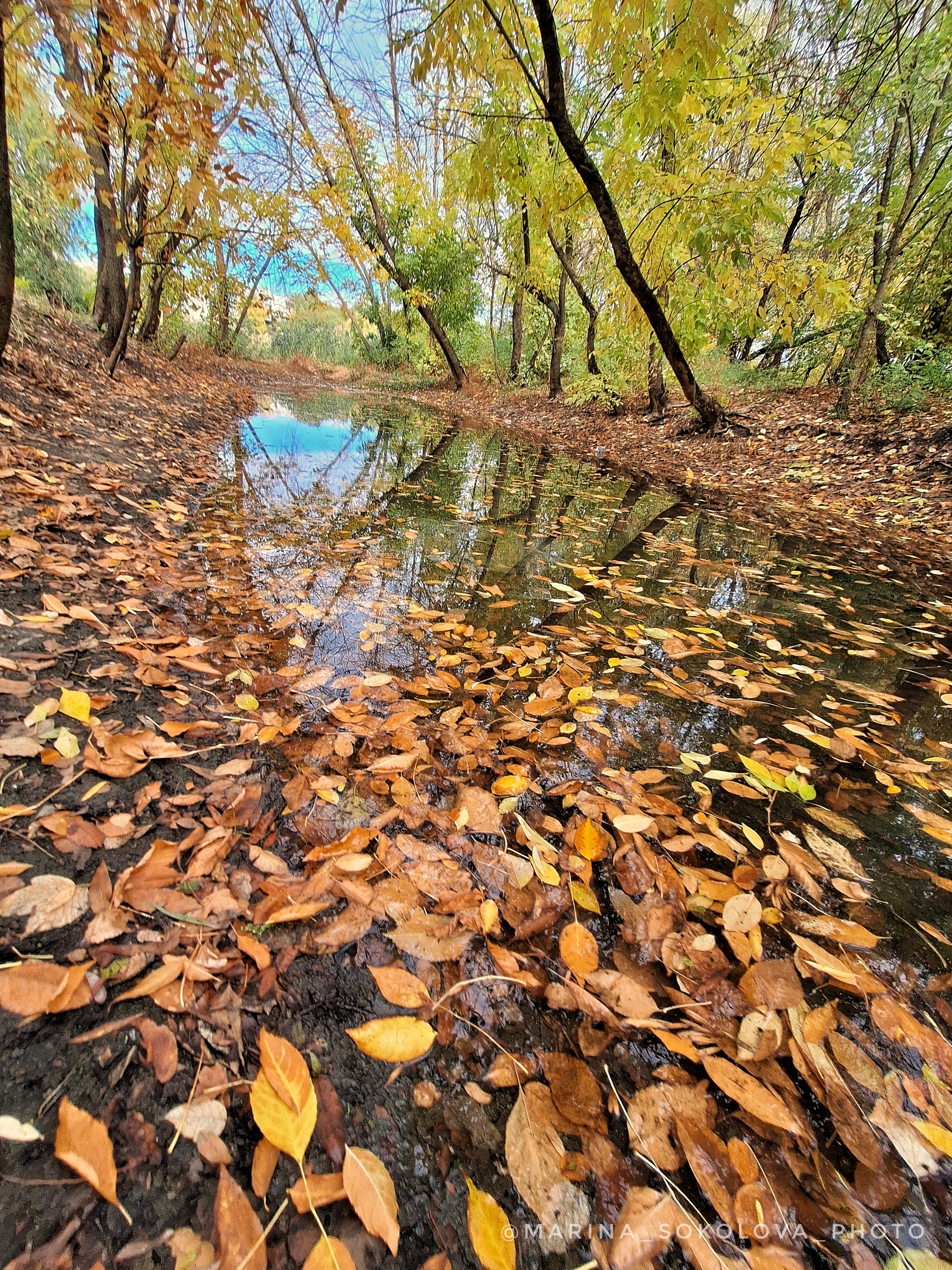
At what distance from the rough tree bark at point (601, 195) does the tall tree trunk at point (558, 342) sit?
5.97 meters

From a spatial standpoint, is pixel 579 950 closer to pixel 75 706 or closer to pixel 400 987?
pixel 400 987

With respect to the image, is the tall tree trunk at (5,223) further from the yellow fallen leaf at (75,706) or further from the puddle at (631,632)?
the yellow fallen leaf at (75,706)

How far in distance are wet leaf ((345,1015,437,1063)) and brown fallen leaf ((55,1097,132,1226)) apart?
0.30 meters

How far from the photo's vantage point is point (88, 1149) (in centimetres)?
61

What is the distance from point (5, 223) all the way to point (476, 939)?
4.80 metres

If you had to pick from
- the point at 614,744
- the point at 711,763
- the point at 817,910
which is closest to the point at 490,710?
the point at 614,744

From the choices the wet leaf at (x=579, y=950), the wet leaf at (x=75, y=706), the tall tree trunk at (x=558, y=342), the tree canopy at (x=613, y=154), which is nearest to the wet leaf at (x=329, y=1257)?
the wet leaf at (x=579, y=950)

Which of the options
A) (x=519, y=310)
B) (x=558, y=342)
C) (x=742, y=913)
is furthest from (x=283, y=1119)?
(x=519, y=310)

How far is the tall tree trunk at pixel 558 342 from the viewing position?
465 inches

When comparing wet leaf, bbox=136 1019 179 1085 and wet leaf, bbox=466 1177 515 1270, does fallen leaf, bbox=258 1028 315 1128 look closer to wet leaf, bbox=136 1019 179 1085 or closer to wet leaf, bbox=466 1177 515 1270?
wet leaf, bbox=136 1019 179 1085

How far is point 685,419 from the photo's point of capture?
8258 millimetres

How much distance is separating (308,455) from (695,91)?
4578 mm

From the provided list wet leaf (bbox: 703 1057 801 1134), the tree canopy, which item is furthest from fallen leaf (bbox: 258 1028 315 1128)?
the tree canopy

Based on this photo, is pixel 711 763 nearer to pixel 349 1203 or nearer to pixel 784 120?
pixel 349 1203
